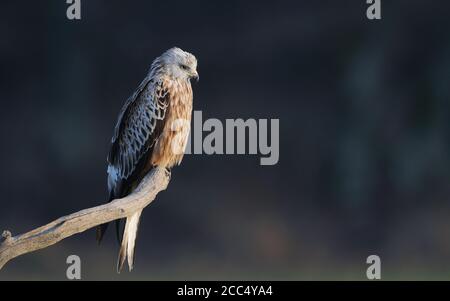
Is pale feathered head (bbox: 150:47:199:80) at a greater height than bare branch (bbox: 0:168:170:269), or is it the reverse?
pale feathered head (bbox: 150:47:199:80)

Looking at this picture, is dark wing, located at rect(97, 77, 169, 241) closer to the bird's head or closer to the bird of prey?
the bird of prey

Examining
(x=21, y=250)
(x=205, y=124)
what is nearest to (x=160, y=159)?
(x=205, y=124)

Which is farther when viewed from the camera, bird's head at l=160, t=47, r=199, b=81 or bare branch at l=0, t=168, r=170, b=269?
bird's head at l=160, t=47, r=199, b=81

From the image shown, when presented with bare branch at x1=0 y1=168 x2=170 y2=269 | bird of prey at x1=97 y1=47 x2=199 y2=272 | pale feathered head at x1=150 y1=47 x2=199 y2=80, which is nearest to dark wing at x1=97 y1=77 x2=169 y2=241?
bird of prey at x1=97 y1=47 x2=199 y2=272

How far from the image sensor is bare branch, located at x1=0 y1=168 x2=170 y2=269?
229 inches

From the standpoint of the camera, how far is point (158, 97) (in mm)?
7520

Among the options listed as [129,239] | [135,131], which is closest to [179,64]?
[135,131]

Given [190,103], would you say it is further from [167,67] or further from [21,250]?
[21,250]

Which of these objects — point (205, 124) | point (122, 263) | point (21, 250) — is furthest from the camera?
point (205, 124)

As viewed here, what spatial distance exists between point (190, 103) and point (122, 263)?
169 centimetres

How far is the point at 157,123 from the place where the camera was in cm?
755

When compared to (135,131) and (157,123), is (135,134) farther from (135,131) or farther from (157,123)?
(157,123)

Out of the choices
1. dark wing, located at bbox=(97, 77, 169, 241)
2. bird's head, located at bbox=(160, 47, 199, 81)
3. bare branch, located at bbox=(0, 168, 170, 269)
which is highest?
bird's head, located at bbox=(160, 47, 199, 81)

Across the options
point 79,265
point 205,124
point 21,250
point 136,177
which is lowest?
point 21,250
